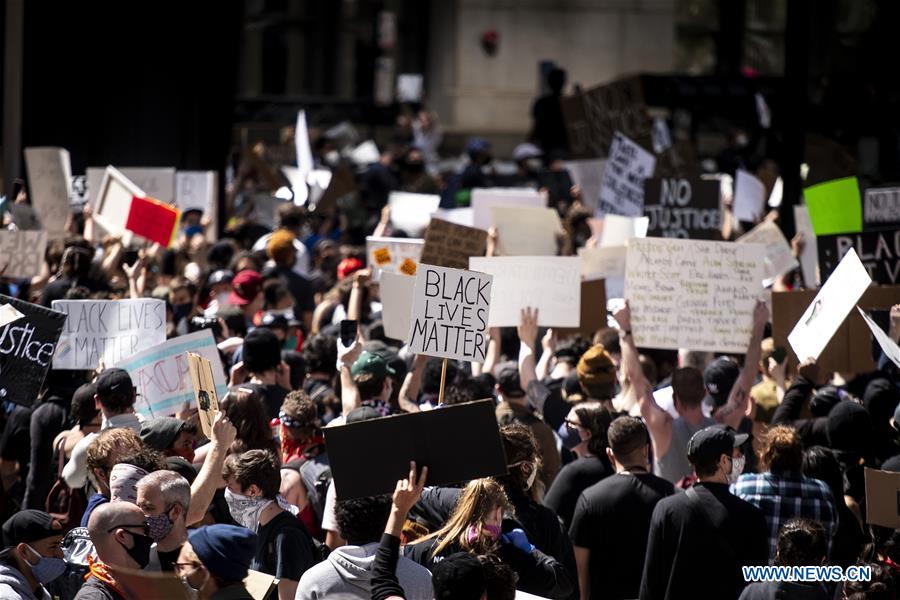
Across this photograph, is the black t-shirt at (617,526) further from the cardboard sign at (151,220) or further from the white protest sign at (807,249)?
the cardboard sign at (151,220)

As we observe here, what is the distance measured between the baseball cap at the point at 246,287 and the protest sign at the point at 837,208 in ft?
11.7

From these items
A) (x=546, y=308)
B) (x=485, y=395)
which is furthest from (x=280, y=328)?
(x=485, y=395)

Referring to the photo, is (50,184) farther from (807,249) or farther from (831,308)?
(831,308)

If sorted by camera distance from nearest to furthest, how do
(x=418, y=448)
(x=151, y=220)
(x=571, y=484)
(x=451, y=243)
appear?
(x=418, y=448) → (x=571, y=484) → (x=451, y=243) → (x=151, y=220)

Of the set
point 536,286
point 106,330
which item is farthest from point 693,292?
point 106,330

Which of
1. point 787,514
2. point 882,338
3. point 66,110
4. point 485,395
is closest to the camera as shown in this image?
point 787,514

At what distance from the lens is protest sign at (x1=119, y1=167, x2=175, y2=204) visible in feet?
42.3

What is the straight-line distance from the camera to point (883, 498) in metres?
5.57

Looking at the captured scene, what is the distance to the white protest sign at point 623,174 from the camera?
41.0 feet

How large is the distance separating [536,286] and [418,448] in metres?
3.89

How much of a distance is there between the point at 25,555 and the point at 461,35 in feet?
69.4

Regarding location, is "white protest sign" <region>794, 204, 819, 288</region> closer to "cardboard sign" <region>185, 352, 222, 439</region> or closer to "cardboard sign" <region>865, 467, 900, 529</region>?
"cardboard sign" <region>865, 467, 900, 529</region>

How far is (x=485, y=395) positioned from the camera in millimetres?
6703

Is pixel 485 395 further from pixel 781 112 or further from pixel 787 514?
pixel 781 112
